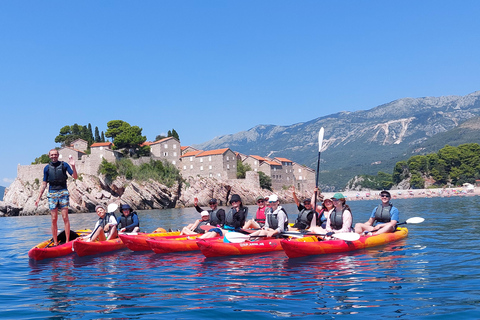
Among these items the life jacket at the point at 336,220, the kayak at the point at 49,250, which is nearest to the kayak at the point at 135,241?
the kayak at the point at 49,250

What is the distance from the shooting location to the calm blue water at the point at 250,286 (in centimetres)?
817

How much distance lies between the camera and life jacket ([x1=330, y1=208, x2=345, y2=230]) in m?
15.5

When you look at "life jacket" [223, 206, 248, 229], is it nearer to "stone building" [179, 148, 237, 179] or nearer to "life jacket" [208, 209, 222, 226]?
"life jacket" [208, 209, 222, 226]

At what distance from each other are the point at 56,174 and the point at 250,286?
6.54 meters

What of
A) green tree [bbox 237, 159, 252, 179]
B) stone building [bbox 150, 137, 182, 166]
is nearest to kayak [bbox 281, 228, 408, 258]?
stone building [bbox 150, 137, 182, 166]

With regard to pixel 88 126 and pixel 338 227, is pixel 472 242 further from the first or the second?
pixel 88 126

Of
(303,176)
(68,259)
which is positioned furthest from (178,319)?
(303,176)

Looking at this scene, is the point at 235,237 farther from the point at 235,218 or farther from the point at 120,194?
the point at 120,194

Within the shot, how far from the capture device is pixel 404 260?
13203 millimetres

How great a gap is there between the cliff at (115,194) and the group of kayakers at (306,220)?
60530 millimetres

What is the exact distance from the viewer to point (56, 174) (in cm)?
1323

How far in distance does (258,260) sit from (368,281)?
434 cm

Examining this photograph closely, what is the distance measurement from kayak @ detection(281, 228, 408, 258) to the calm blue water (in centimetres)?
31

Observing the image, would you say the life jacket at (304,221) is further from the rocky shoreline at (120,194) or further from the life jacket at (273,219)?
the rocky shoreline at (120,194)
